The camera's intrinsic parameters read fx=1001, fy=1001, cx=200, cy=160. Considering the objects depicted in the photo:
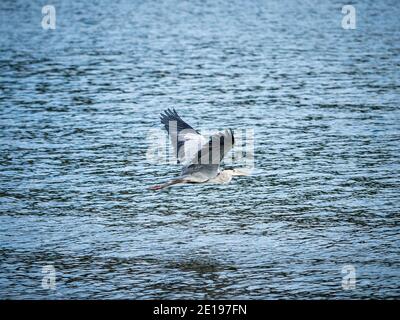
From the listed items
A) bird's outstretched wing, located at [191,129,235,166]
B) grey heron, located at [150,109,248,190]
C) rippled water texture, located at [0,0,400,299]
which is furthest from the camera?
grey heron, located at [150,109,248,190]

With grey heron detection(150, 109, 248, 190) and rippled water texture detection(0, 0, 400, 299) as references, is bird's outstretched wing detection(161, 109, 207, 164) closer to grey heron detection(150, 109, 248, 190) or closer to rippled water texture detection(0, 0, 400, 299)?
grey heron detection(150, 109, 248, 190)

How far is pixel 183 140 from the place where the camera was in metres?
15.4

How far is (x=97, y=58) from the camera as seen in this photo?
33.6 meters

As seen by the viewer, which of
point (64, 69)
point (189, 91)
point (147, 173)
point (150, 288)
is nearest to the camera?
point (150, 288)

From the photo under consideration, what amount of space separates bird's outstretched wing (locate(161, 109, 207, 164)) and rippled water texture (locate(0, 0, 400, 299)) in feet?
4.58

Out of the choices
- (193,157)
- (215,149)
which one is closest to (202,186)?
(193,157)

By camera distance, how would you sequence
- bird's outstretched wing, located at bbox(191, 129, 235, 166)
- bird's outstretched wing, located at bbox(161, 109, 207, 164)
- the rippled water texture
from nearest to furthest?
bird's outstretched wing, located at bbox(191, 129, 235, 166) < the rippled water texture < bird's outstretched wing, located at bbox(161, 109, 207, 164)

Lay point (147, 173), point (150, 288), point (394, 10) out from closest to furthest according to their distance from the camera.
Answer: point (150, 288)
point (147, 173)
point (394, 10)

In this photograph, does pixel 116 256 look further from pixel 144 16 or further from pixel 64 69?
pixel 144 16

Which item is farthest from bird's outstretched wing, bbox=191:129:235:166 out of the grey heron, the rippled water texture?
the rippled water texture

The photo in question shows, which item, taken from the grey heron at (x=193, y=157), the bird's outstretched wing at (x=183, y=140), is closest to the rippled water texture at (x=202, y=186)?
the grey heron at (x=193, y=157)

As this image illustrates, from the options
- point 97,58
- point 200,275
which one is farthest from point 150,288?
point 97,58

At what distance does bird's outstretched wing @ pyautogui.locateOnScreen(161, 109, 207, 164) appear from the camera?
15.1m
